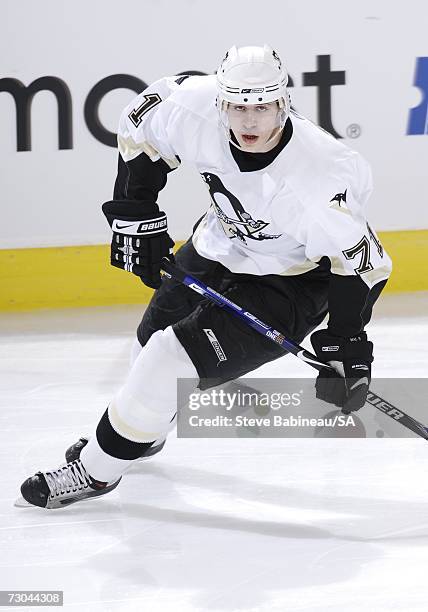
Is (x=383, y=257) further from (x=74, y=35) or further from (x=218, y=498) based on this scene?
(x=74, y=35)

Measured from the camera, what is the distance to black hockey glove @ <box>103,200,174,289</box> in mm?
2697

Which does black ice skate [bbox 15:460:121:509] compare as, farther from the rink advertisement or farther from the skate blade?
the rink advertisement

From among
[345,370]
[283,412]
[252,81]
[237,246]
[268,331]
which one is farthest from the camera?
[283,412]

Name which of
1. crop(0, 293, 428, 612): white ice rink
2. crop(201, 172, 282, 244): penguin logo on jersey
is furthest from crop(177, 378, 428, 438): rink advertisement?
crop(201, 172, 282, 244): penguin logo on jersey

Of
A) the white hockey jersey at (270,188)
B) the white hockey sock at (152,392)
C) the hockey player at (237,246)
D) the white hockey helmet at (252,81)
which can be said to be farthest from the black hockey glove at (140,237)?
the white hockey helmet at (252,81)

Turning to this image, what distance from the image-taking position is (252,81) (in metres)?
2.34

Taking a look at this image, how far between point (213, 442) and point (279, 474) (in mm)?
302

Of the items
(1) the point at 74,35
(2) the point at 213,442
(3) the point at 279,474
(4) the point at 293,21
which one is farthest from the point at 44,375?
(4) the point at 293,21

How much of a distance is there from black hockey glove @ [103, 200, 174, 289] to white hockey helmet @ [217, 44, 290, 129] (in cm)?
39

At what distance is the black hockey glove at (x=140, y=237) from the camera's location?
2697mm

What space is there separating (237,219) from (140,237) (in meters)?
0.26

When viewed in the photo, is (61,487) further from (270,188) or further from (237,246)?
(270,188)

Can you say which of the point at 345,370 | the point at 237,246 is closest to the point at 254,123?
the point at 237,246

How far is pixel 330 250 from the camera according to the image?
2.40 m
